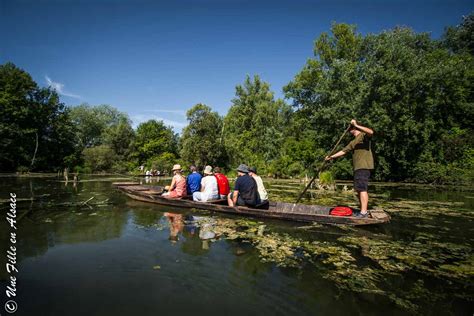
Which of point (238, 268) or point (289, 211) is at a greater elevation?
point (289, 211)

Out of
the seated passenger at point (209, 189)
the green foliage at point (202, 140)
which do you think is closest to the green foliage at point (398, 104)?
the green foliage at point (202, 140)

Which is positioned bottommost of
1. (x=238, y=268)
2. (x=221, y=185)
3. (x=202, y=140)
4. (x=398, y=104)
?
(x=238, y=268)

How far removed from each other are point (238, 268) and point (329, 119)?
74.0ft

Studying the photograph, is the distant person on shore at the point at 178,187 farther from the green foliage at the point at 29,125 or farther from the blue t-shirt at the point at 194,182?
the green foliage at the point at 29,125

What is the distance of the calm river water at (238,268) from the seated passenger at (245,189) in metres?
0.89

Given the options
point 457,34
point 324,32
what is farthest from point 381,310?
point 457,34

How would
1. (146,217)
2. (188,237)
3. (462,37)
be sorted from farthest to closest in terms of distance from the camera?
(462,37)
(146,217)
(188,237)

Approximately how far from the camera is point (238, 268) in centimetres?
447

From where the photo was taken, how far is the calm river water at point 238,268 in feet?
11.0

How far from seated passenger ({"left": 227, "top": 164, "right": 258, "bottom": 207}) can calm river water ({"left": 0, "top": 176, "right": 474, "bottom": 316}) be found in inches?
35.2

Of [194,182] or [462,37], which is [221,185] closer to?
[194,182]

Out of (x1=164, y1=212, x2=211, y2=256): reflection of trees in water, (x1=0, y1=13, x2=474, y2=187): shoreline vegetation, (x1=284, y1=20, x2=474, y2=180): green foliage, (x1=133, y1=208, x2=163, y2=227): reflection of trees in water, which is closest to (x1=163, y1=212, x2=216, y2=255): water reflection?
(x1=164, y1=212, x2=211, y2=256): reflection of trees in water

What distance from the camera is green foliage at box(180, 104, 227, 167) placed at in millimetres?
38062

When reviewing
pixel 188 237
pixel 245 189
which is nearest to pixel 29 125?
pixel 245 189
